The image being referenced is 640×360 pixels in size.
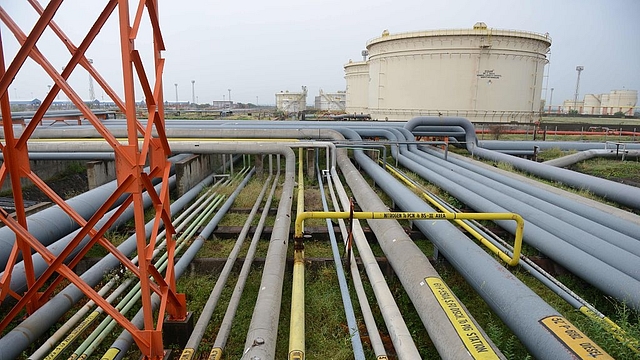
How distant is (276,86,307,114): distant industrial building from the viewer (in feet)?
176

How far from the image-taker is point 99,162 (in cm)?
913

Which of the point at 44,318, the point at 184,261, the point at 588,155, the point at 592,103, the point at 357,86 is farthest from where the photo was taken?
the point at 592,103

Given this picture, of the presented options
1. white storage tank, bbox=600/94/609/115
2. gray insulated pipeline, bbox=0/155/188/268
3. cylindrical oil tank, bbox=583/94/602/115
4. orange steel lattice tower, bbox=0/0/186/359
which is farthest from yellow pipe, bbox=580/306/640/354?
cylindrical oil tank, bbox=583/94/602/115

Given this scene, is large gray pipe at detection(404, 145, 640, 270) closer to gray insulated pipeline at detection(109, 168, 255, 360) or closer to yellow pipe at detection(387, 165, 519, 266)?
yellow pipe at detection(387, 165, 519, 266)

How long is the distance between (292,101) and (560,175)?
48724mm

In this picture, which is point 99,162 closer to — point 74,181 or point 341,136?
point 74,181

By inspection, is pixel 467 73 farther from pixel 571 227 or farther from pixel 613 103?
pixel 613 103

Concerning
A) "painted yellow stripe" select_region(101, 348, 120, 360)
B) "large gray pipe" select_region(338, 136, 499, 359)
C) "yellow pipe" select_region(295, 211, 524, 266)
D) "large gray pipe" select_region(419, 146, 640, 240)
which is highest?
"yellow pipe" select_region(295, 211, 524, 266)

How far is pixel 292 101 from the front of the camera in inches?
2181

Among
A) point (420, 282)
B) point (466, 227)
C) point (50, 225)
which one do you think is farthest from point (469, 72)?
point (50, 225)

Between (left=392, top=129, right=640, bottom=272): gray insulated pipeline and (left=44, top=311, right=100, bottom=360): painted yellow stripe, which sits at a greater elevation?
(left=392, top=129, right=640, bottom=272): gray insulated pipeline

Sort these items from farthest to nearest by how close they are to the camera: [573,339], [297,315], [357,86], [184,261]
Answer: [357,86] → [184,261] → [297,315] → [573,339]

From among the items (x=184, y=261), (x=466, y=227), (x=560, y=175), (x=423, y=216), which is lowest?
(x=184, y=261)

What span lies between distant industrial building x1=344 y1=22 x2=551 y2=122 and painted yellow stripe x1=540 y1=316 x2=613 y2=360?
22425 millimetres
